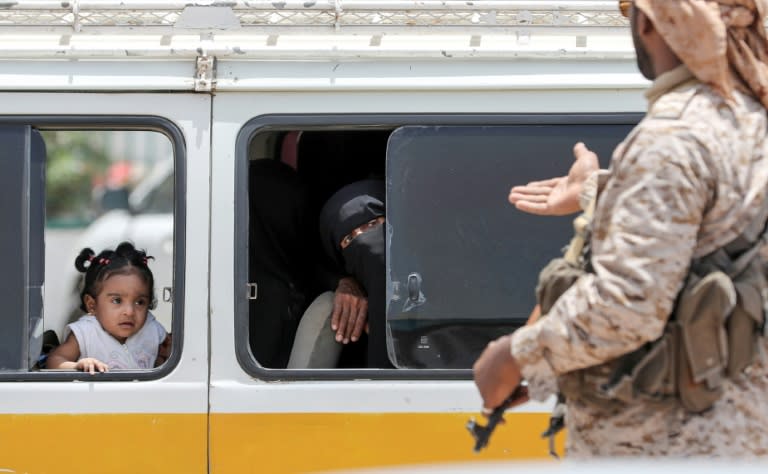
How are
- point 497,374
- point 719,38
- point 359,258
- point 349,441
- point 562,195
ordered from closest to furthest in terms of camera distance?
point 719,38
point 497,374
point 562,195
point 349,441
point 359,258

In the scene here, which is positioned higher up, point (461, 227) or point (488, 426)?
point (461, 227)

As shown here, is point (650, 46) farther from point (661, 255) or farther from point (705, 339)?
point (705, 339)

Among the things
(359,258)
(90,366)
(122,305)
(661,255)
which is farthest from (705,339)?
(122,305)

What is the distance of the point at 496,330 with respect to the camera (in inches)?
146

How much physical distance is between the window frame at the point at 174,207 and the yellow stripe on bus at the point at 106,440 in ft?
0.39

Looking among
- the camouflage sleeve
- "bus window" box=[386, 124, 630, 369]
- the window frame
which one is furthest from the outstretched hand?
the window frame

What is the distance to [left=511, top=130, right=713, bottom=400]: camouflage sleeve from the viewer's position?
7.94 feet

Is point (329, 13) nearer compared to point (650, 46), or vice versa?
point (650, 46)

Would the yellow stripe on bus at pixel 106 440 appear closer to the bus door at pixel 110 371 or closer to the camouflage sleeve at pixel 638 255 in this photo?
the bus door at pixel 110 371

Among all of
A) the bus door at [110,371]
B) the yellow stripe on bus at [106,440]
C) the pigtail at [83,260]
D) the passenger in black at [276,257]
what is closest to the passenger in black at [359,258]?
the passenger in black at [276,257]

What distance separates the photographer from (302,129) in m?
3.77

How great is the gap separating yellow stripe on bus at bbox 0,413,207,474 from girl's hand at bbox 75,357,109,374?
0.17 metres

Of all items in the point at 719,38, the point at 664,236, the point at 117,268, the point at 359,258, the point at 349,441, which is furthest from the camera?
the point at 117,268

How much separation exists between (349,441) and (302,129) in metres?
0.93
